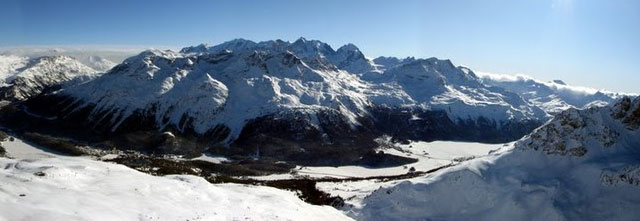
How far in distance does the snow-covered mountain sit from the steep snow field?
12.2 metres

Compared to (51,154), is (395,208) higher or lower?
higher

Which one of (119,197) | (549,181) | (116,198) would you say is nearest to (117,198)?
(116,198)

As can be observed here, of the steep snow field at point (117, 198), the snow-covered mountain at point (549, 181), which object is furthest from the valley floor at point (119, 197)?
the snow-covered mountain at point (549, 181)

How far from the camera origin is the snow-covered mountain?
2135 inches

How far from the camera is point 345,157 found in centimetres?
18962

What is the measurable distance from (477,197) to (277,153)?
470ft

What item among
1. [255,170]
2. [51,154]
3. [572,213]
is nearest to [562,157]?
[572,213]

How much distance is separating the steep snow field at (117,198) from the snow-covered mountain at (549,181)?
40.2 ft

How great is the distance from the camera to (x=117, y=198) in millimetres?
40438

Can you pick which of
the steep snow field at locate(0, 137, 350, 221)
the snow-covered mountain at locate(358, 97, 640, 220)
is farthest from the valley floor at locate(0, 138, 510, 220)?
the snow-covered mountain at locate(358, 97, 640, 220)

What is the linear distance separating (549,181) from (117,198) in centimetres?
4767

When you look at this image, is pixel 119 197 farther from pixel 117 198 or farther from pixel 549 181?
pixel 549 181

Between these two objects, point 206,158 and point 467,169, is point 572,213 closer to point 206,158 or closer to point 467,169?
point 467,169

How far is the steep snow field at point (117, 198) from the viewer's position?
1346 inches
